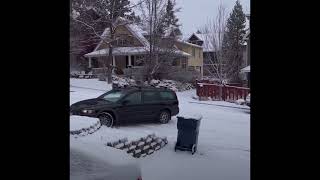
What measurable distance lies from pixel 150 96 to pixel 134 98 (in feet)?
2.62

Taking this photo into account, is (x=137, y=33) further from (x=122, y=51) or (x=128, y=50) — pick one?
(x=122, y=51)

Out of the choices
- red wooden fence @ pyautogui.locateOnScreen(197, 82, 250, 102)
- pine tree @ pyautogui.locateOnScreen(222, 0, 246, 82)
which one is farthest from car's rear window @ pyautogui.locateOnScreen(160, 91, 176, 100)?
pine tree @ pyautogui.locateOnScreen(222, 0, 246, 82)

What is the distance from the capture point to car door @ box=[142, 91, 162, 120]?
15844mm

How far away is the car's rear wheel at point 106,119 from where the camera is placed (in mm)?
14758

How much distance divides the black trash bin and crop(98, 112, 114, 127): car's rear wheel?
3985mm

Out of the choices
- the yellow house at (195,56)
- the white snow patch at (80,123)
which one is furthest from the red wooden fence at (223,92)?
the yellow house at (195,56)

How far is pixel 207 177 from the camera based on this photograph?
868 cm

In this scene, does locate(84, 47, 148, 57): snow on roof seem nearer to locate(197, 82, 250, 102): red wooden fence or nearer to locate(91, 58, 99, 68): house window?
locate(91, 58, 99, 68): house window

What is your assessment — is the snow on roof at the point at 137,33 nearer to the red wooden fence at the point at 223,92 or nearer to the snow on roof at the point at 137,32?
the snow on roof at the point at 137,32

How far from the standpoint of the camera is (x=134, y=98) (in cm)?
1556

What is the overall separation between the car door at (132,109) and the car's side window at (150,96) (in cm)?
23

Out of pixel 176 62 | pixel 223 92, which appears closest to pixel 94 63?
pixel 176 62
